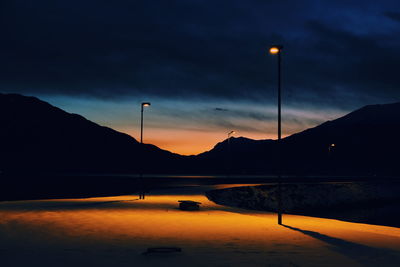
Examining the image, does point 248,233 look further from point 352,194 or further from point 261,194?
point 352,194

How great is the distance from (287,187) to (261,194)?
49.1 feet

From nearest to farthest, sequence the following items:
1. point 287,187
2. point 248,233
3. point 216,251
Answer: point 216,251
point 248,233
point 287,187

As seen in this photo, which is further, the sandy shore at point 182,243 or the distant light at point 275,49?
the distant light at point 275,49

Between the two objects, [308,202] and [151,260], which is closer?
[151,260]

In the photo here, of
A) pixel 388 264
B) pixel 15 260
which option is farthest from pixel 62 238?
pixel 388 264

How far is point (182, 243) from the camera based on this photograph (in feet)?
49.3

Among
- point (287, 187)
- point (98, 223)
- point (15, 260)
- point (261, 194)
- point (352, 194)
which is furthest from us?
point (352, 194)

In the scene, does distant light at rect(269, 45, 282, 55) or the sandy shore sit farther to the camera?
distant light at rect(269, 45, 282, 55)

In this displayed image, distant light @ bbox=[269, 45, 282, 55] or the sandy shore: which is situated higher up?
distant light @ bbox=[269, 45, 282, 55]

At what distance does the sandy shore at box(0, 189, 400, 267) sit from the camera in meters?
11.9

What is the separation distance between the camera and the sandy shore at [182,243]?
11938 mm

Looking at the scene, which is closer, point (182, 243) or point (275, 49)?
point (182, 243)

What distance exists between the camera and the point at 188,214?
25938mm

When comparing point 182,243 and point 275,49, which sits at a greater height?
point 275,49
